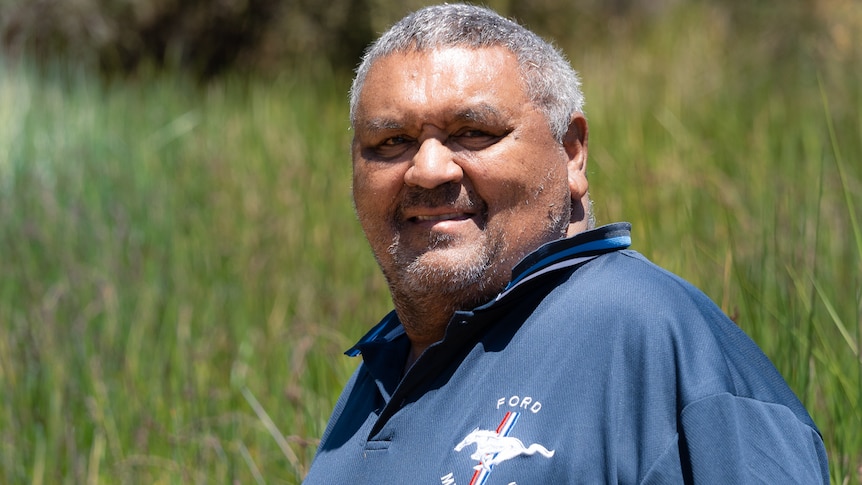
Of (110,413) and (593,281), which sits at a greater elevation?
(593,281)

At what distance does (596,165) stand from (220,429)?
8.95 feet

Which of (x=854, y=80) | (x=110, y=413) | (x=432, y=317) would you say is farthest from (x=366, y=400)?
(x=854, y=80)

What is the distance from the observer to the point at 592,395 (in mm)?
1847

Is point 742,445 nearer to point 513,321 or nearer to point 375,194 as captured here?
point 513,321

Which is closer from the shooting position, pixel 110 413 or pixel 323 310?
pixel 110 413

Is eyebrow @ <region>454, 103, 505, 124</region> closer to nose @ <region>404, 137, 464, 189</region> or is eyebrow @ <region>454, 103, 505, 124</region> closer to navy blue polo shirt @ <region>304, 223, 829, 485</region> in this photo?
nose @ <region>404, 137, 464, 189</region>

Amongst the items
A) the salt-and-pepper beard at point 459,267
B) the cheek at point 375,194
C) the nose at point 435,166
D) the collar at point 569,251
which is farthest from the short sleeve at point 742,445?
the cheek at point 375,194

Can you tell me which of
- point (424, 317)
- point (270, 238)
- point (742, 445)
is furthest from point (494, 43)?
point (270, 238)

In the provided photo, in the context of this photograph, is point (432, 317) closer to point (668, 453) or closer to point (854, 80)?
point (668, 453)

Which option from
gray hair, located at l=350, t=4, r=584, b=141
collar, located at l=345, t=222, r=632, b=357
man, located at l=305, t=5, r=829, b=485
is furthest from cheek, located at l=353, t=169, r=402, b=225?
collar, located at l=345, t=222, r=632, b=357

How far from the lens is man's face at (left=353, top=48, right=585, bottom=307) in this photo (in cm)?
231

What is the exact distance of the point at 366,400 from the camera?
8.28 ft

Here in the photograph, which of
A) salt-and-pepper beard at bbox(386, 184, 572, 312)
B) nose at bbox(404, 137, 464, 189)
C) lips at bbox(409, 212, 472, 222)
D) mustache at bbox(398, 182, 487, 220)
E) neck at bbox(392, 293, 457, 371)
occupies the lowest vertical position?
neck at bbox(392, 293, 457, 371)

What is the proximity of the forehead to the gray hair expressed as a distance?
0.02 m
